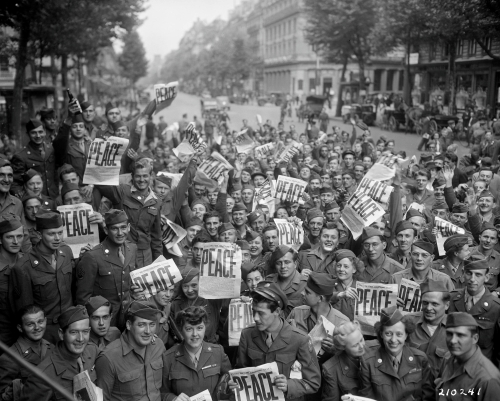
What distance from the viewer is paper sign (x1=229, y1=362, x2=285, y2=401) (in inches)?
164

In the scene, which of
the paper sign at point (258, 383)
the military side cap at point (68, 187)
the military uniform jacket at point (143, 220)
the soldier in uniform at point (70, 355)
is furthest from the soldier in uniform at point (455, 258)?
the military side cap at point (68, 187)

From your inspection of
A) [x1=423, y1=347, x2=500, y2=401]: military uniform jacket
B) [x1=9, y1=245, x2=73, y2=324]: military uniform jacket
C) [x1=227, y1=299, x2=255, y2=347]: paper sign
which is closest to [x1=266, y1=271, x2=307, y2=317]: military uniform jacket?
[x1=227, y1=299, x2=255, y2=347]: paper sign

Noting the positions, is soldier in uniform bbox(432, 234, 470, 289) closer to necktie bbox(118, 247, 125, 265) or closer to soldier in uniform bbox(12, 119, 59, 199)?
necktie bbox(118, 247, 125, 265)

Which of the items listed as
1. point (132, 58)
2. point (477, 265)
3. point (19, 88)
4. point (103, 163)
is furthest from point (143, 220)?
point (132, 58)

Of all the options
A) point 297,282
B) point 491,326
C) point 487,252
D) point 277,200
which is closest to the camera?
point 491,326

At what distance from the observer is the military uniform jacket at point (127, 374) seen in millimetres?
4277

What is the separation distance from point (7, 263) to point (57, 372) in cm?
160

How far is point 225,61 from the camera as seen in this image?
9325 centimetres

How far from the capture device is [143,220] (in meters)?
6.94

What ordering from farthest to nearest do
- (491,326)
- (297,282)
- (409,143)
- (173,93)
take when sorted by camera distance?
(409,143) < (173,93) < (297,282) < (491,326)

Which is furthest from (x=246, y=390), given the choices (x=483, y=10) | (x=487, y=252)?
(x=483, y=10)

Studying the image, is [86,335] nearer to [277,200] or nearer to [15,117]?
[277,200]

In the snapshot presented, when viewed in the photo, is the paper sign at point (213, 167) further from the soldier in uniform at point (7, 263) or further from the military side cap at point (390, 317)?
the military side cap at point (390, 317)

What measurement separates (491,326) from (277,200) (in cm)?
462
